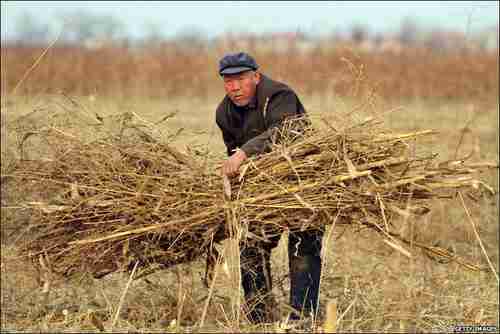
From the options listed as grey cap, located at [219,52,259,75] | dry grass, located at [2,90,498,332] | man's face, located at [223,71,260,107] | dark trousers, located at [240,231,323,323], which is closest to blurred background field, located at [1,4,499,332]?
dry grass, located at [2,90,498,332]

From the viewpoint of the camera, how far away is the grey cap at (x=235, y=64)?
4.09 metres

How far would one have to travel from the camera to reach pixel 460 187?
337 cm

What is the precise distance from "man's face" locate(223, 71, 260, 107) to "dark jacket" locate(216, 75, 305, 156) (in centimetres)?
4

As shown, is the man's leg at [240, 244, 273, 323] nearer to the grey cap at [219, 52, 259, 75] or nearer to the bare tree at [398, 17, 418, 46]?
the grey cap at [219, 52, 259, 75]

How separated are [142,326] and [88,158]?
1036 mm

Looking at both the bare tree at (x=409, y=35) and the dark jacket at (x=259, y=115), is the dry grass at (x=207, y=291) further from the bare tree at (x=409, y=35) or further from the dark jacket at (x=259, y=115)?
the bare tree at (x=409, y=35)

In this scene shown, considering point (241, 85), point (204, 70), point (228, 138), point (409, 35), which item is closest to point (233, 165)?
point (241, 85)

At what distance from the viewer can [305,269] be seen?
13.3ft

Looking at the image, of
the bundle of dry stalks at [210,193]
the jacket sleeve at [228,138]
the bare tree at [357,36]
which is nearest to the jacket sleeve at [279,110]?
the bundle of dry stalks at [210,193]

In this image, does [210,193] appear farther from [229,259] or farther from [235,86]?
[235,86]

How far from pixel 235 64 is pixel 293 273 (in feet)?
3.89

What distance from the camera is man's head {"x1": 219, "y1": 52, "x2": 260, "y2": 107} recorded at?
4.09m

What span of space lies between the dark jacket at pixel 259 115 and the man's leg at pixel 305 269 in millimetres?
571

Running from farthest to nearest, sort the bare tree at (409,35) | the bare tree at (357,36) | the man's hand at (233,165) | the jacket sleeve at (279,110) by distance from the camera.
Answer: the bare tree at (409,35) → the bare tree at (357,36) → the jacket sleeve at (279,110) → the man's hand at (233,165)
